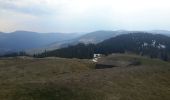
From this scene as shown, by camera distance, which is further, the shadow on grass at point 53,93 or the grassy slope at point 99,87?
the grassy slope at point 99,87

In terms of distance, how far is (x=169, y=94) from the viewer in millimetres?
43125

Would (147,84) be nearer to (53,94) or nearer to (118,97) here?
(118,97)

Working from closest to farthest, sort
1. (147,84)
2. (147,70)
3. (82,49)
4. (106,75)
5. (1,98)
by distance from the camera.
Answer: (1,98) < (147,84) < (106,75) < (147,70) < (82,49)

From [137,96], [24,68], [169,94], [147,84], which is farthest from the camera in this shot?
[24,68]

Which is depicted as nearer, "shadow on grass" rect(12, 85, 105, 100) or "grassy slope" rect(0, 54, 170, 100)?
"shadow on grass" rect(12, 85, 105, 100)

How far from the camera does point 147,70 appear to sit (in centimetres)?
5944

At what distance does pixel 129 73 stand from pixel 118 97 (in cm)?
1676

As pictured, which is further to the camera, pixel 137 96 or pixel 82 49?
pixel 82 49

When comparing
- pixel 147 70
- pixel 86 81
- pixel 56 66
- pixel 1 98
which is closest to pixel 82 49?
pixel 56 66

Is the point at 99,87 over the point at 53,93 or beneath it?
beneath

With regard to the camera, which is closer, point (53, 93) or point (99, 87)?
point (53, 93)

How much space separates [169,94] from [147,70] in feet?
54.0

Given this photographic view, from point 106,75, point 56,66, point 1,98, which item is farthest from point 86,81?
point 56,66

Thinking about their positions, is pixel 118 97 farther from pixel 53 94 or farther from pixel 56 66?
pixel 56 66
